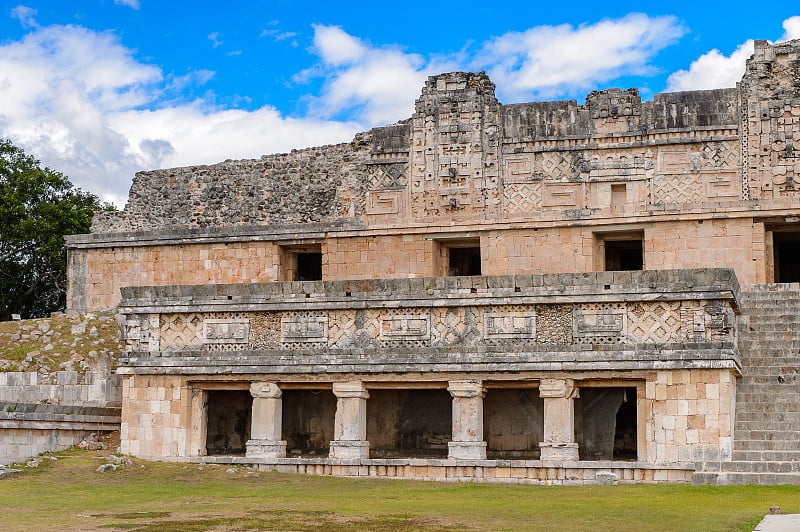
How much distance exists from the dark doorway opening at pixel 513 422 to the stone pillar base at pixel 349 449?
2.76 m

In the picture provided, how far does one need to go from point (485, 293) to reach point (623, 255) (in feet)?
28.5

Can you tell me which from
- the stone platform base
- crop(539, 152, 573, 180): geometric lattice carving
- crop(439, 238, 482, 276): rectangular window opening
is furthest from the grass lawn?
crop(539, 152, 573, 180): geometric lattice carving

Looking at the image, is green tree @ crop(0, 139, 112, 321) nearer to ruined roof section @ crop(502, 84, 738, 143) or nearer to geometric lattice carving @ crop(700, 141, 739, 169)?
ruined roof section @ crop(502, 84, 738, 143)

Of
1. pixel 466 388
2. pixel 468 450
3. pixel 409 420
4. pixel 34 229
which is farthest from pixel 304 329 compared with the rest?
pixel 34 229

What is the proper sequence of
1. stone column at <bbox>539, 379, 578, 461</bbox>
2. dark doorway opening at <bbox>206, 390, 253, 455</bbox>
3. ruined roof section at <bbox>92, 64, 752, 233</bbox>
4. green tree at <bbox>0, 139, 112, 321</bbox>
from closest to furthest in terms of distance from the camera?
stone column at <bbox>539, 379, 578, 461</bbox>
dark doorway opening at <bbox>206, 390, 253, 455</bbox>
ruined roof section at <bbox>92, 64, 752, 233</bbox>
green tree at <bbox>0, 139, 112, 321</bbox>

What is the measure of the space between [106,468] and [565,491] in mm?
6660

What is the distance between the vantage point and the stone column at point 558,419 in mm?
17000

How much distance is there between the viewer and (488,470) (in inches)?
675

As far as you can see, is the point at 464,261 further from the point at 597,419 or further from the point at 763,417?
the point at 763,417

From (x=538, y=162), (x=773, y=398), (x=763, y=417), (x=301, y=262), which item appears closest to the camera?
(x=763, y=417)

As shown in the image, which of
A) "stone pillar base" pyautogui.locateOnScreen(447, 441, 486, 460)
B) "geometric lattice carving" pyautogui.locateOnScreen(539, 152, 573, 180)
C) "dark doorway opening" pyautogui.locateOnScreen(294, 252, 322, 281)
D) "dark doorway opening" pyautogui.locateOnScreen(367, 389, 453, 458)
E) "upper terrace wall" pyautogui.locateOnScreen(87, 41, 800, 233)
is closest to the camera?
"stone pillar base" pyautogui.locateOnScreen(447, 441, 486, 460)

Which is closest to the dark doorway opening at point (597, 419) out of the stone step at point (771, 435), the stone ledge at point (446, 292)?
the stone ledge at point (446, 292)

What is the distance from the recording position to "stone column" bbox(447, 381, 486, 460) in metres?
17.5

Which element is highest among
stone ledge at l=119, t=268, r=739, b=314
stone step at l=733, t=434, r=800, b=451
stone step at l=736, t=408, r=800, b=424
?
stone ledge at l=119, t=268, r=739, b=314
